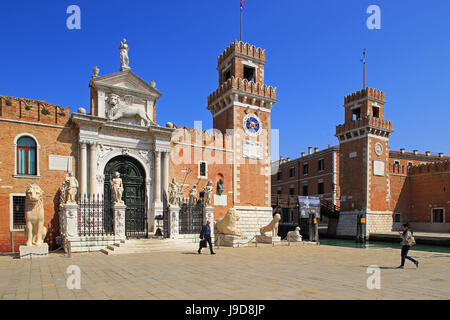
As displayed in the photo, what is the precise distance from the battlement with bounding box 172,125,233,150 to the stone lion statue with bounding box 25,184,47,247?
9319 mm

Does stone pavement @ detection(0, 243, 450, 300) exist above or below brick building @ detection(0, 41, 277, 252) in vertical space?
below

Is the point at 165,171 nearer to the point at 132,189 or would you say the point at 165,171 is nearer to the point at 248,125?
the point at 132,189

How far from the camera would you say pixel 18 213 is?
16.2 m

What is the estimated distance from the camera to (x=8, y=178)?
1617 centimetres

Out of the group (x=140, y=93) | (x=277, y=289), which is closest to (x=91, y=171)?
(x=140, y=93)

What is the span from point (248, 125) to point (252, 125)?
33 cm

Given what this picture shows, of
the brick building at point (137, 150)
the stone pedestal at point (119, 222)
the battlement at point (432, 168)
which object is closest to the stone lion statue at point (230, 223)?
the brick building at point (137, 150)

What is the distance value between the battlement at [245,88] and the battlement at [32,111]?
11021mm

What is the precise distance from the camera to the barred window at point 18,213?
16.2m

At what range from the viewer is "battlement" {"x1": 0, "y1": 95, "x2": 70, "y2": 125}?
54.5 feet

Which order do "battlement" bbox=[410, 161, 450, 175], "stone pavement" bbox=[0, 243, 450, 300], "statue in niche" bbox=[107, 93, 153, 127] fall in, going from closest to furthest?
"stone pavement" bbox=[0, 243, 450, 300] → "statue in niche" bbox=[107, 93, 153, 127] → "battlement" bbox=[410, 161, 450, 175]

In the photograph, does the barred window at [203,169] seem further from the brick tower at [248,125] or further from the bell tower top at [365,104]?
the bell tower top at [365,104]

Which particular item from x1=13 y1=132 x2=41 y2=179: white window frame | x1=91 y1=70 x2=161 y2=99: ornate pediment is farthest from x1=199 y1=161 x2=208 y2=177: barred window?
x1=13 y1=132 x2=41 y2=179: white window frame

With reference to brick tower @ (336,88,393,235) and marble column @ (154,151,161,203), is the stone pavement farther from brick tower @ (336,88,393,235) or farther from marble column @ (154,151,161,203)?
brick tower @ (336,88,393,235)
